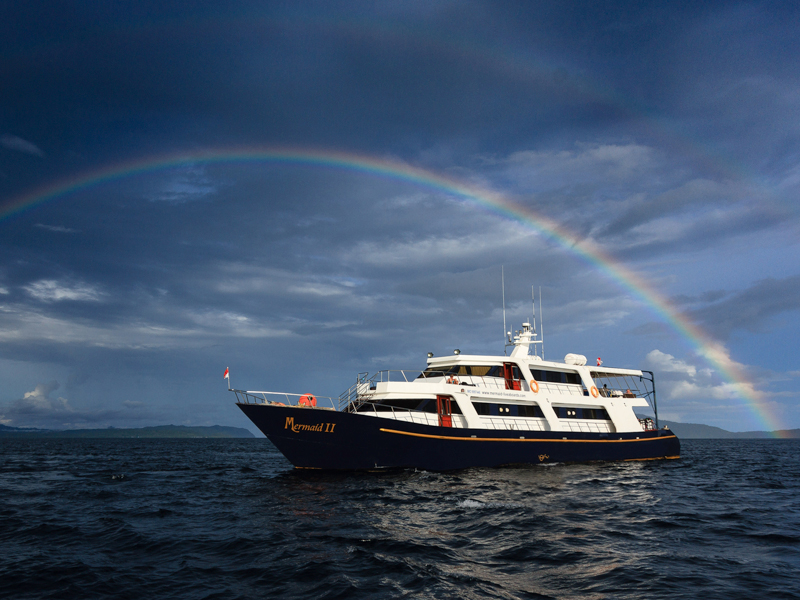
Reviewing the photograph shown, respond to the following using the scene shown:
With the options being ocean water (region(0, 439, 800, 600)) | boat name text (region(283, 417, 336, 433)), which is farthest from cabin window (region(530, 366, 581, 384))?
boat name text (region(283, 417, 336, 433))

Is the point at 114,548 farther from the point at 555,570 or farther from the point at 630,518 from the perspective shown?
the point at 630,518

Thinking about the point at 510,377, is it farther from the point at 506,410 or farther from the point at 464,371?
the point at 464,371

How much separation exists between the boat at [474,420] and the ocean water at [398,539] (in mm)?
1374

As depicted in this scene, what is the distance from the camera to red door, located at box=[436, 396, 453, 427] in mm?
23453

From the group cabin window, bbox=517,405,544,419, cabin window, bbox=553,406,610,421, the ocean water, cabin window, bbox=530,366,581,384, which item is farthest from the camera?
cabin window, bbox=553,406,610,421

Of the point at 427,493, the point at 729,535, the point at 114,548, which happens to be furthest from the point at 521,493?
the point at 114,548

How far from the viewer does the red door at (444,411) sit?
23453 millimetres

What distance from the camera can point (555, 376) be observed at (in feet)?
93.7

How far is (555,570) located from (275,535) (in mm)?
6499

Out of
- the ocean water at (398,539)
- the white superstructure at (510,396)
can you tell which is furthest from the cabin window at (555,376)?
the ocean water at (398,539)

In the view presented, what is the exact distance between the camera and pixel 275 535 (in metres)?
11.9

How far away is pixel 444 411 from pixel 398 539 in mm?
12307

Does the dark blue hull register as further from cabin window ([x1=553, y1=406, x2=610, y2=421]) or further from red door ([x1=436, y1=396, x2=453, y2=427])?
cabin window ([x1=553, y1=406, x2=610, y2=421])

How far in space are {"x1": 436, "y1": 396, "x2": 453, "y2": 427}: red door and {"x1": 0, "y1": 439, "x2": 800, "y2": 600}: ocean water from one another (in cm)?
275
